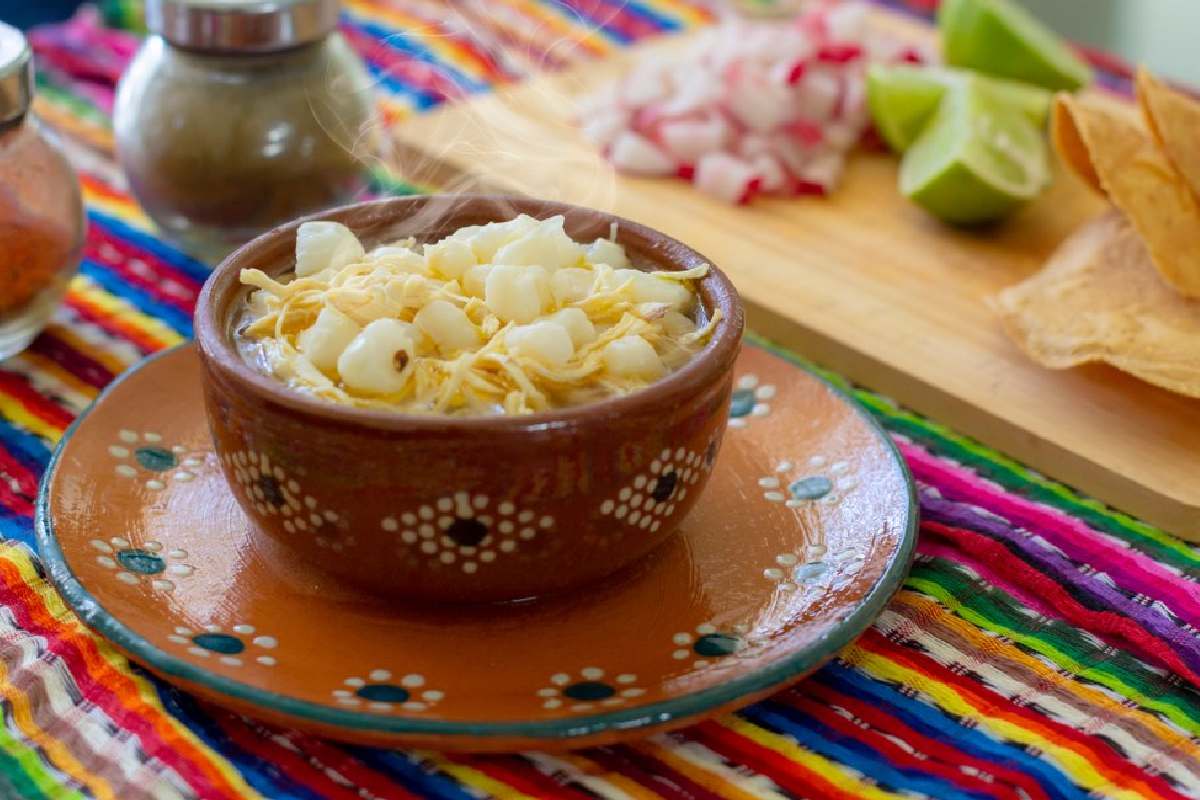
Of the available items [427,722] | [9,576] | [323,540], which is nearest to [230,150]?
[9,576]

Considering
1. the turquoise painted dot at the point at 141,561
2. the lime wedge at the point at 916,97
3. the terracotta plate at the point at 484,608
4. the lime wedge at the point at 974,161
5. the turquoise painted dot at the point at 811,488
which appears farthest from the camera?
the lime wedge at the point at 916,97

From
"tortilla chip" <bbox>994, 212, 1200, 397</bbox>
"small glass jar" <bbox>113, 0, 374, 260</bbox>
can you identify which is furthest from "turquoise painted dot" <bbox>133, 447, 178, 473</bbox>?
"tortilla chip" <bbox>994, 212, 1200, 397</bbox>

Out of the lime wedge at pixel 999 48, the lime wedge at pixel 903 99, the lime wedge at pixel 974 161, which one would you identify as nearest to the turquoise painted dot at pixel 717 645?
the lime wedge at pixel 974 161

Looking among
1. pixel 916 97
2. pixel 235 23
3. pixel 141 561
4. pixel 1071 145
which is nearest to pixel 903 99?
pixel 916 97

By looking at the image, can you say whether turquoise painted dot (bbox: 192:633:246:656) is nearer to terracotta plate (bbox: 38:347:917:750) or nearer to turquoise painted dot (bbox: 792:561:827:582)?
terracotta plate (bbox: 38:347:917:750)

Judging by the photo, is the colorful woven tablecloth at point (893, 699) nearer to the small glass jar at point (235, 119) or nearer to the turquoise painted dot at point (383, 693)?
the turquoise painted dot at point (383, 693)

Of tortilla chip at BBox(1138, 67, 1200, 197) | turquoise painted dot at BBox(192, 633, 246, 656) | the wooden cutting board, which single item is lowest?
the wooden cutting board

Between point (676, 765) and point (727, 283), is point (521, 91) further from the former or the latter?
point (676, 765)
